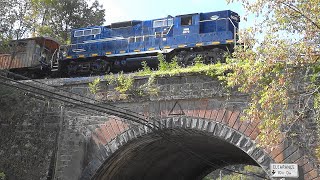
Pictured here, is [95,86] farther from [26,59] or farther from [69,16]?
[69,16]

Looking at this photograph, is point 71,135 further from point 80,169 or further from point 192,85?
point 192,85

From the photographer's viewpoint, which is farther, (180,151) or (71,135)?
(180,151)

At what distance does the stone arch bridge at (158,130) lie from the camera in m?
10.2

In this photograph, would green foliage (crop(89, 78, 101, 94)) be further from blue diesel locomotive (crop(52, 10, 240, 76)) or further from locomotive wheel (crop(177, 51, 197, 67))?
blue diesel locomotive (crop(52, 10, 240, 76))

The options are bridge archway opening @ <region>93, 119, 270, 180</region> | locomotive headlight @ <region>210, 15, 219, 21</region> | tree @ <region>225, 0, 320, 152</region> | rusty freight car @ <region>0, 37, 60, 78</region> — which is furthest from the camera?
rusty freight car @ <region>0, 37, 60, 78</region>

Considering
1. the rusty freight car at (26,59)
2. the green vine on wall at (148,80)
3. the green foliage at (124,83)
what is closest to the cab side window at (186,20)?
the green vine on wall at (148,80)

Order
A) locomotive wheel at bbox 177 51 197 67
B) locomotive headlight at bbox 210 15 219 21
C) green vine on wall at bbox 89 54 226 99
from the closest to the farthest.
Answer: green vine on wall at bbox 89 54 226 99 < locomotive wheel at bbox 177 51 197 67 < locomotive headlight at bbox 210 15 219 21

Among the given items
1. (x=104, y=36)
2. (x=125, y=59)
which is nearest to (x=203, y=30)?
(x=125, y=59)

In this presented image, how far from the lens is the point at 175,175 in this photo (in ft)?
57.2

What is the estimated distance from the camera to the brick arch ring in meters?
10.4

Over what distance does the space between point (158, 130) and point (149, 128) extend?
275mm

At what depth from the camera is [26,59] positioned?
1948 cm

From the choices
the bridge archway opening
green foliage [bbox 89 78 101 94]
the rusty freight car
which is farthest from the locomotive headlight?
the rusty freight car

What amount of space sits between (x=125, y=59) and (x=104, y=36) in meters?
2.48
